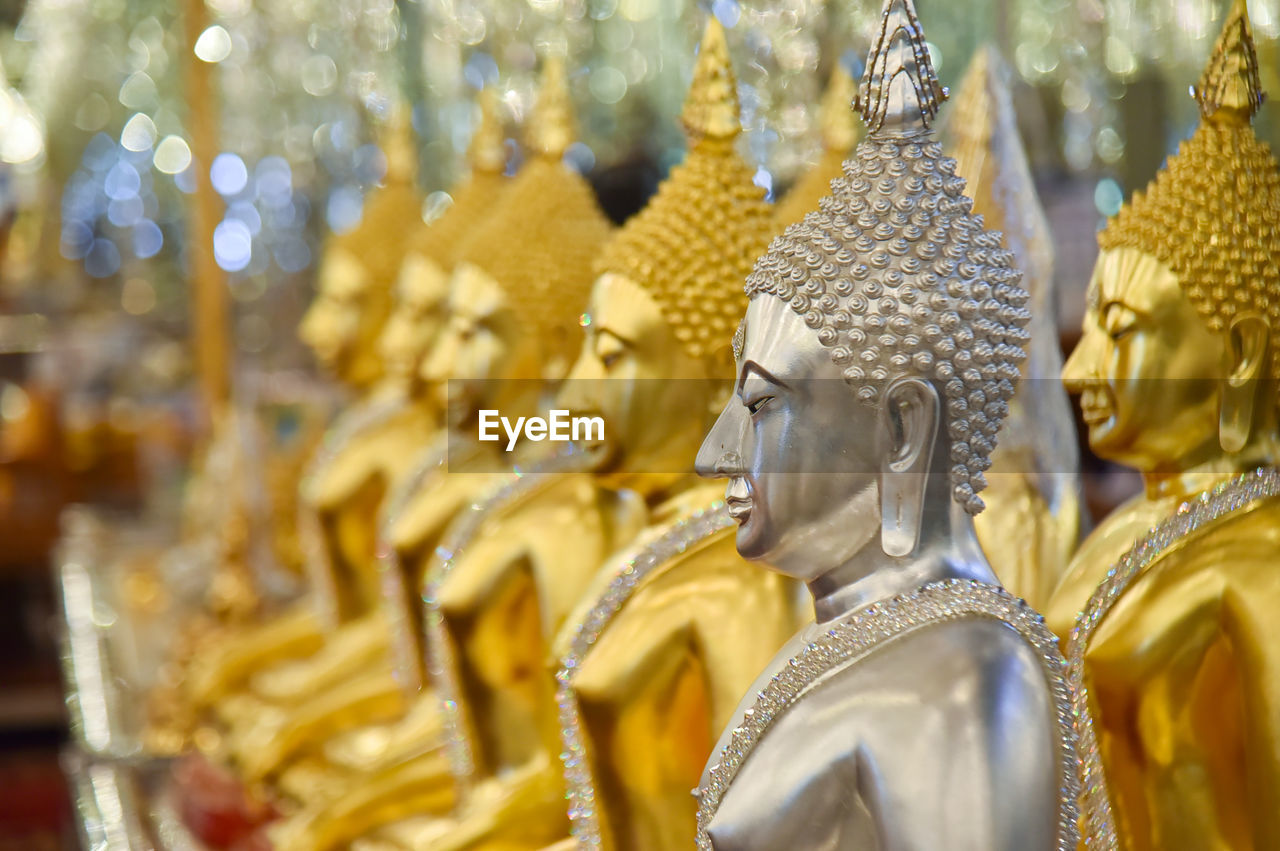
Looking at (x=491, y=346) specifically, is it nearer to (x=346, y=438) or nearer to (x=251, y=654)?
(x=346, y=438)

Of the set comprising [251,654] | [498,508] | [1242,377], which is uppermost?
[1242,377]

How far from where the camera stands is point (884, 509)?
116 cm

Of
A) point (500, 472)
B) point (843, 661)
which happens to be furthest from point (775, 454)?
point (500, 472)

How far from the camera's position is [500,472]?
99.9 inches

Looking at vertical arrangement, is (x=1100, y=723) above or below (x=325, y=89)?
below

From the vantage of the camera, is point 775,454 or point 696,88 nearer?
point 775,454

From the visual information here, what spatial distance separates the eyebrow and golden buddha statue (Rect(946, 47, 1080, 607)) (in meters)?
0.65

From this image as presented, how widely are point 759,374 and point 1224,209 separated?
52cm

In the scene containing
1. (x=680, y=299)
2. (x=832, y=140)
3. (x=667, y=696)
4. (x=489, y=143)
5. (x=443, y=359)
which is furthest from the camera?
(x=489, y=143)

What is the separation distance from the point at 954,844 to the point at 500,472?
1.56m

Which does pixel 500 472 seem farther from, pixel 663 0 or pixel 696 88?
pixel 663 0

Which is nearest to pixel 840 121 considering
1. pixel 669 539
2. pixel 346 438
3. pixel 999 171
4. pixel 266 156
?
pixel 999 171

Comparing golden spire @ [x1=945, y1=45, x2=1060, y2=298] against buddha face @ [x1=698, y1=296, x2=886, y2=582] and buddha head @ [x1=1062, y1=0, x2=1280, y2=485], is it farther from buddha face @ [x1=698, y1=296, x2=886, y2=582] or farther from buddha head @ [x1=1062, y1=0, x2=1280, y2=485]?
buddha face @ [x1=698, y1=296, x2=886, y2=582]

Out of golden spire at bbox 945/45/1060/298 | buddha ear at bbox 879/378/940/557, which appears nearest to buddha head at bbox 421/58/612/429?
golden spire at bbox 945/45/1060/298
